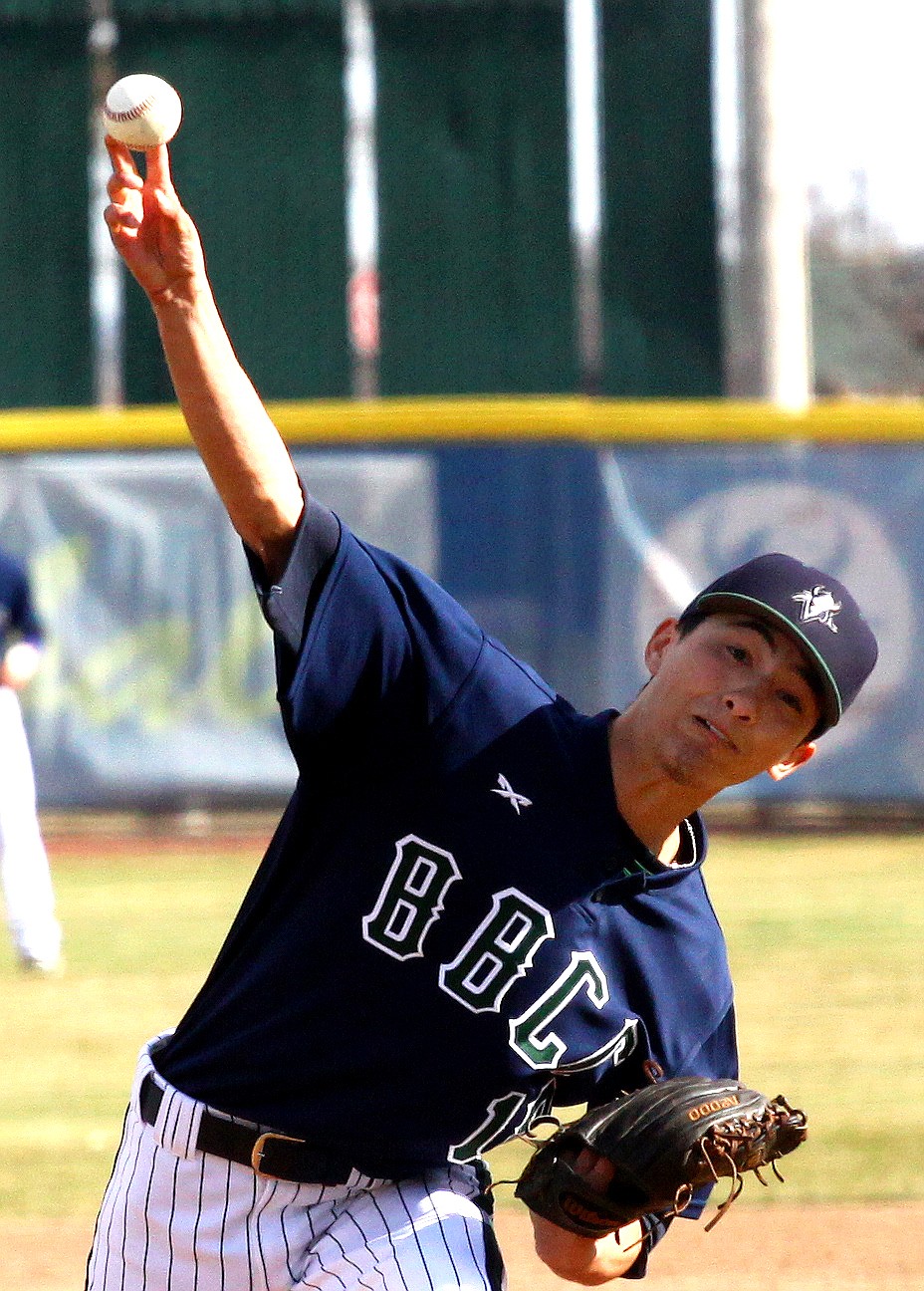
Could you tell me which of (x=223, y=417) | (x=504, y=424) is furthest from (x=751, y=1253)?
(x=504, y=424)

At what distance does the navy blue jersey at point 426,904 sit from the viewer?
2.57m

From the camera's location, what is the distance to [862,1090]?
6262 mm

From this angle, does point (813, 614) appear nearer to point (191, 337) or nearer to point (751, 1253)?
point (191, 337)

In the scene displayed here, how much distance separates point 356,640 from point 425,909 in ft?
1.19

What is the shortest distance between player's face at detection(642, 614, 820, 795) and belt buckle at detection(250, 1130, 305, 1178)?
0.70m

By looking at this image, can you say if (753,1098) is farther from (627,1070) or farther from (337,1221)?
(337,1221)

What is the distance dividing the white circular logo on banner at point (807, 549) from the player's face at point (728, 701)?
29.7 ft

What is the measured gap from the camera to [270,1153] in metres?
2.65

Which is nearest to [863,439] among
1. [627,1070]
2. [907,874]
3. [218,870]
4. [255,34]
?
[907,874]

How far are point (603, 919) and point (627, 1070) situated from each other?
1.14 feet

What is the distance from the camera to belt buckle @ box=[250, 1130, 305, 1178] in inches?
104

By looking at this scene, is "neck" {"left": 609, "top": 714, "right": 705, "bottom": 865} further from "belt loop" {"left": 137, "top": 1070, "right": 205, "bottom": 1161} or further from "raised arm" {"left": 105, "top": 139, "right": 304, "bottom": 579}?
"belt loop" {"left": 137, "top": 1070, "right": 205, "bottom": 1161}

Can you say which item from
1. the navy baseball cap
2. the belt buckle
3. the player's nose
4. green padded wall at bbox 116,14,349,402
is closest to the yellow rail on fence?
green padded wall at bbox 116,14,349,402

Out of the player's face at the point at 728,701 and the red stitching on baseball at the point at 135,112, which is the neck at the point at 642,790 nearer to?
the player's face at the point at 728,701
